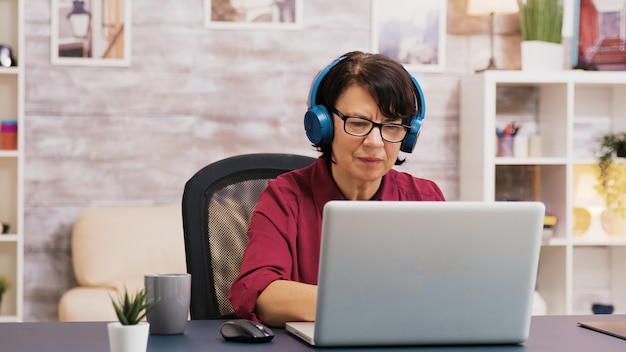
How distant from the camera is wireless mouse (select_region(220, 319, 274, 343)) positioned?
1.41 meters

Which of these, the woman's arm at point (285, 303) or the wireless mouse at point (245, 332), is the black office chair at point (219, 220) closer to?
the woman's arm at point (285, 303)

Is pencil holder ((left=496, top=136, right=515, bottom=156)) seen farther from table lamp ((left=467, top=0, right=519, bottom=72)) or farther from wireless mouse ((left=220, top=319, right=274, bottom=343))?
wireless mouse ((left=220, top=319, right=274, bottom=343))

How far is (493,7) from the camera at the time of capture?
390cm

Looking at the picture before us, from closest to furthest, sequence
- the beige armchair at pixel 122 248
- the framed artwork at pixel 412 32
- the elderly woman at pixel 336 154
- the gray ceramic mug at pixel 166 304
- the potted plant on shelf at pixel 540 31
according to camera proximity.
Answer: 1. the gray ceramic mug at pixel 166 304
2. the elderly woman at pixel 336 154
3. the beige armchair at pixel 122 248
4. the potted plant on shelf at pixel 540 31
5. the framed artwork at pixel 412 32

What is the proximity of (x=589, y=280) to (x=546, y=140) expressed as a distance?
730 mm

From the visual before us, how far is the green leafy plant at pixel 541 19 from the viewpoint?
3980mm

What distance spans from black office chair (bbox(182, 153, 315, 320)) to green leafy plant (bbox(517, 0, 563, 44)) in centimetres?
225

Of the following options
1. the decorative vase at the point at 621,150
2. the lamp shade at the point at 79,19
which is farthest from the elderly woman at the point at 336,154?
the decorative vase at the point at 621,150

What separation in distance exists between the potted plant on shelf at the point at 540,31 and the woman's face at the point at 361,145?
7.55ft

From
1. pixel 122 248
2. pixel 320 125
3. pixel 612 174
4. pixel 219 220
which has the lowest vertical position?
pixel 122 248

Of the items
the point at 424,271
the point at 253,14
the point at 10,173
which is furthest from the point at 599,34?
the point at 424,271

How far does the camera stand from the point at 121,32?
12.9 feet

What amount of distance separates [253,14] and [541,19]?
133 centimetres

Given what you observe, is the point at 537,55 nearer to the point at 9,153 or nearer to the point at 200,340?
the point at 9,153
